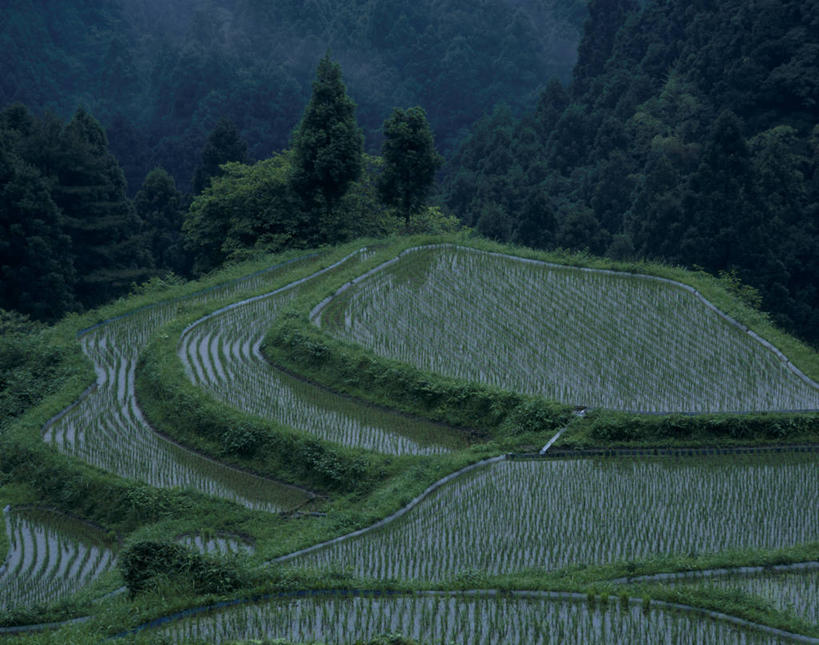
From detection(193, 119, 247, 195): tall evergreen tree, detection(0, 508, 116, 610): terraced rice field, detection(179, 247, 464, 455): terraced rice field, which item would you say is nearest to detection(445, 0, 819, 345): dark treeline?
detection(193, 119, 247, 195): tall evergreen tree

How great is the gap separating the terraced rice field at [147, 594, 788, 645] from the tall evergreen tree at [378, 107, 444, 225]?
52.4ft

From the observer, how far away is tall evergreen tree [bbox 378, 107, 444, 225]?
22844mm

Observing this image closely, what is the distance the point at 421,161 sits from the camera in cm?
2319

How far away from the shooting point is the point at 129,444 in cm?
1322

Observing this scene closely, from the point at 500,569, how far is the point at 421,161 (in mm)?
15356

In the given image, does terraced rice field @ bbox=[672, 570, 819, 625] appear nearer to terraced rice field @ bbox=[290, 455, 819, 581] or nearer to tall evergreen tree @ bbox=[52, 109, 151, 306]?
terraced rice field @ bbox=[290, 455, 819, 581]

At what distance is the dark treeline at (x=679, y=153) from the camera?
2675 cm

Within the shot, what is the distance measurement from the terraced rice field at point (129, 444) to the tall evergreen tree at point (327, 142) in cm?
753

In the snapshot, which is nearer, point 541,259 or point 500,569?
point 500,569

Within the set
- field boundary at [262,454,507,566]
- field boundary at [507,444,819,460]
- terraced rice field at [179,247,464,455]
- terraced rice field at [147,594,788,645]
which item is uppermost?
terraced rice field at [179,247,464,455]

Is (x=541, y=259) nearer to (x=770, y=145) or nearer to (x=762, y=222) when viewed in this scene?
(x=762, y=222)

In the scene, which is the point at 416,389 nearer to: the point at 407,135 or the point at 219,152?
the point at 407,135

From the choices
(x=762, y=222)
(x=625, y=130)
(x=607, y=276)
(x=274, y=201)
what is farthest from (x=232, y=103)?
(x=607, y=276)

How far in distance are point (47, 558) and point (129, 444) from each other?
2.50 m
